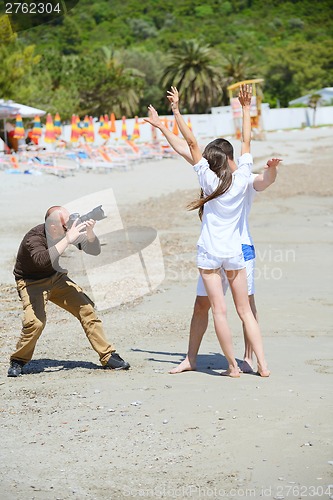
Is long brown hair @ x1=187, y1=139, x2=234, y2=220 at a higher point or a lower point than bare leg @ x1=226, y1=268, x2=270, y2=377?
higher

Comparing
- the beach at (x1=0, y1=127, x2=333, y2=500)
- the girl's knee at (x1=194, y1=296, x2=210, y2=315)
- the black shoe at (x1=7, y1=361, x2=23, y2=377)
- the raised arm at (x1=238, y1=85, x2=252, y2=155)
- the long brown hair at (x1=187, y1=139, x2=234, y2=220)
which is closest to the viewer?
the beach at (x1=0, y1=127, x2=333, y2=500)

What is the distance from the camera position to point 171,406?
5766 mm

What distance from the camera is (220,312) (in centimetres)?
627

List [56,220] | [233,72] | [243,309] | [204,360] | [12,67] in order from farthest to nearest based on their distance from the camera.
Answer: [233,72] < [12,67] < [204,360] < [56,220] < [243,309]

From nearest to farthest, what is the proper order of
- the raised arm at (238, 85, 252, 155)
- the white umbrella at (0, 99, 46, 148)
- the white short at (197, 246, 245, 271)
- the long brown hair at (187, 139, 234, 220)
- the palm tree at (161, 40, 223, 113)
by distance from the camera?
1. the long brown hair at (187, 139, 234, 220)
2. the white short at (197, 246, 245, 271)
3. the raised arm at (238, 85, 252, 155)
4. the white umbrella at (0, 99, 46, 148)
5. the palm tree at (161, 40, 223, 113)

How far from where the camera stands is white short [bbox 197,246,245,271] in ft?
20.0

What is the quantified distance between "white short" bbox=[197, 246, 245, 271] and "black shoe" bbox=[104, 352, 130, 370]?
1109 millimetres

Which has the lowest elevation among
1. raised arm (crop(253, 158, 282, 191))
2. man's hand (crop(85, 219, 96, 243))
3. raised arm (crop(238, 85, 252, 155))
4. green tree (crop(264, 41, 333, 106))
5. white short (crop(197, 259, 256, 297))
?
green tree (crop(264, 41, 333, 106))

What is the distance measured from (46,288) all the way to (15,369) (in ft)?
2.16

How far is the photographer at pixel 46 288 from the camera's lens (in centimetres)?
645

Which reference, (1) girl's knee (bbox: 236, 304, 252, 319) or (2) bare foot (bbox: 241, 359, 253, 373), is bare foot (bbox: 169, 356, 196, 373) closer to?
(2) bare foot (bbox: 241, 359, 253, 373)

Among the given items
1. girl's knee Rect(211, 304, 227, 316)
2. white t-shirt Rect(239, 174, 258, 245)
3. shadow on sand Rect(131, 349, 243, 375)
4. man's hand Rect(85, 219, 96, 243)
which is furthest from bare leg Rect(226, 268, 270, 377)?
man's hand Rect(85, 219, 96, 243)

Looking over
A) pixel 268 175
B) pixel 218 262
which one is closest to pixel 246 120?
pixel 268 175

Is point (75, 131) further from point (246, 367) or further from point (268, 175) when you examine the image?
point (268, 175)
